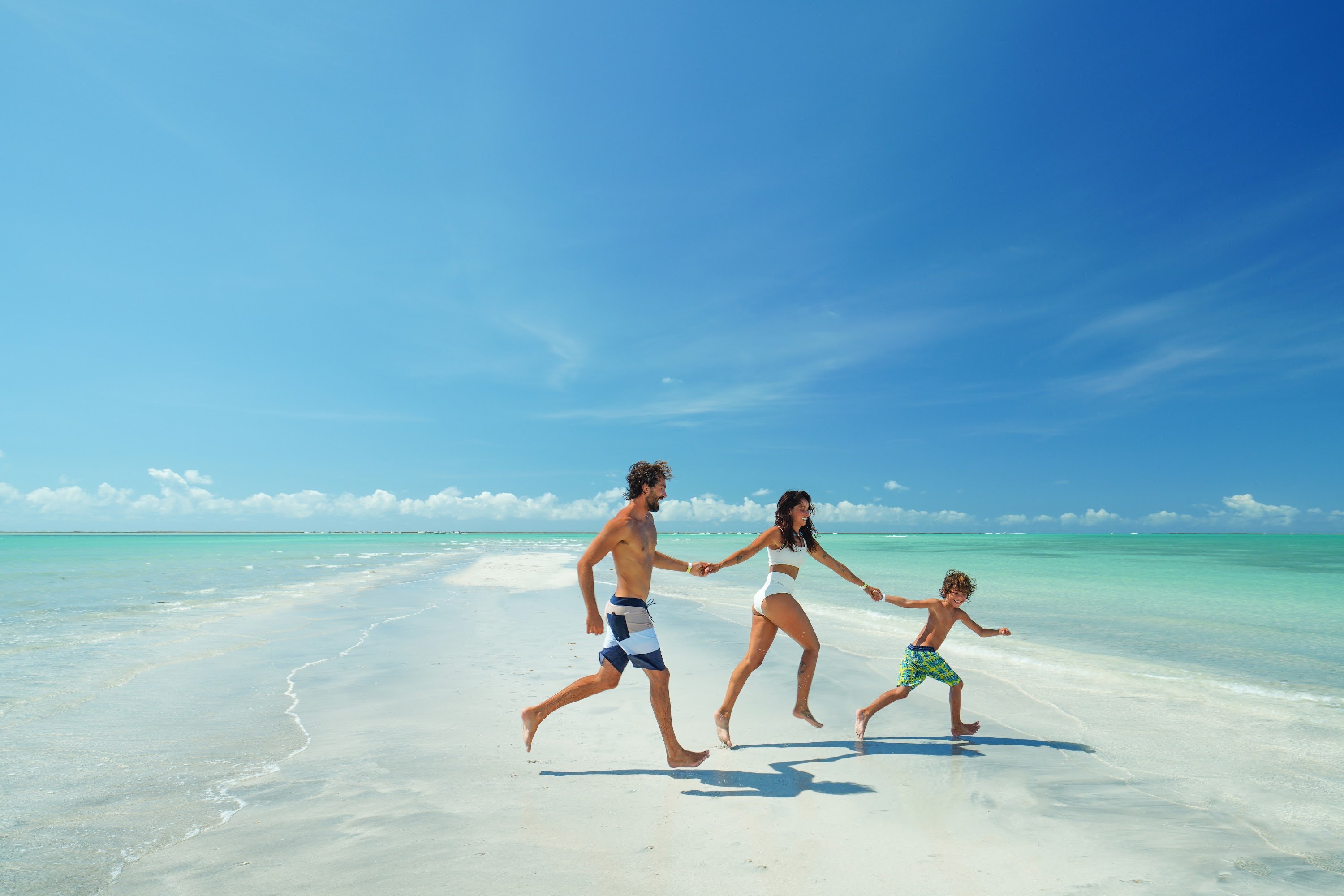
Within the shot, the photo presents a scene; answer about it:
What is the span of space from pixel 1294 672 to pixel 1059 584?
1656 cm

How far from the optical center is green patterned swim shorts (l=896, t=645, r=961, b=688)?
573 cm

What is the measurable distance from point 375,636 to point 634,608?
8521mm

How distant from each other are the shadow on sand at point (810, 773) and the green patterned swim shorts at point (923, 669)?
0.53m

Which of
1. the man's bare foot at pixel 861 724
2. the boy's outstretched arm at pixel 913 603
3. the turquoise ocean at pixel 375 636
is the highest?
the boy's outstretched arm at pixel 913 603

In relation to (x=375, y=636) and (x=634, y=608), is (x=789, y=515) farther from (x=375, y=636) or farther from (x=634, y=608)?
(x=375, y=636)

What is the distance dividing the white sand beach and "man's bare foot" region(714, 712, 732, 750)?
0.67 feet

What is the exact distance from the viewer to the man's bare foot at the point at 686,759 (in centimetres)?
502

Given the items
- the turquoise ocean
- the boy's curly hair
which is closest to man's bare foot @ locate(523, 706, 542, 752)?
the turquoise ocean

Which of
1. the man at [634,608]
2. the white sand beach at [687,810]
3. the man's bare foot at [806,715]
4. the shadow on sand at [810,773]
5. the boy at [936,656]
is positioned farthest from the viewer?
the man's bare foot at [806,715]

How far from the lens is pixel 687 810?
14.4 ft

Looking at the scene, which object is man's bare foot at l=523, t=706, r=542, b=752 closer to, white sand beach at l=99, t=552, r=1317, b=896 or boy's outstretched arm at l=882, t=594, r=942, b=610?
white sand beach at l=99, t=552, r=1317, b=896

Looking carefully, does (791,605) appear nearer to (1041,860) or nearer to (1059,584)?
(1041,860)

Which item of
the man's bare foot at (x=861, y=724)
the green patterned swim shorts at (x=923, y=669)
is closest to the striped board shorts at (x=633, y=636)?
the man's bare foot at (x=861, y=724)

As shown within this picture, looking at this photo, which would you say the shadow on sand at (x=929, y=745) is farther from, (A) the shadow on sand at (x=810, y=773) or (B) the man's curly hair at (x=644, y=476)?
(B) the man's curly hair at (x=644, y=476)
